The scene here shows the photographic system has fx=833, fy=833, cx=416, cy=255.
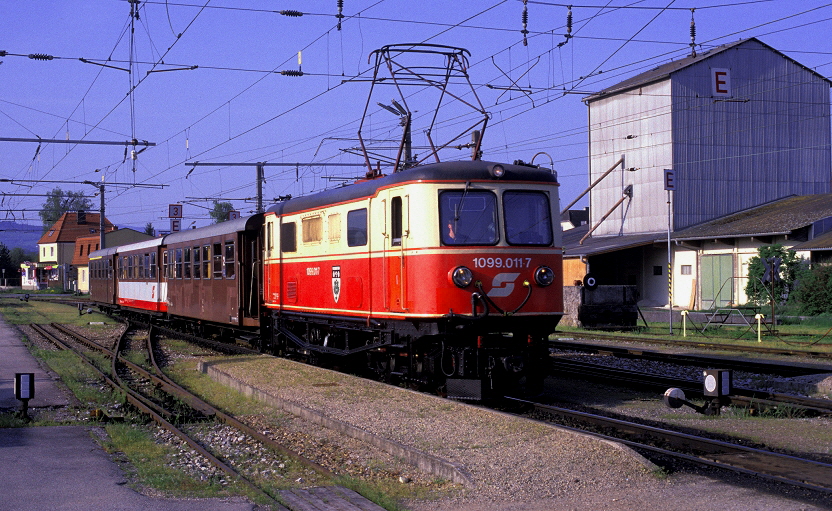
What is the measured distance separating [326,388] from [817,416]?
6842mm

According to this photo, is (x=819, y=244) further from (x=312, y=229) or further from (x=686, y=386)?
(x=312, y=229)

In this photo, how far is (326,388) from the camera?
12.8 m

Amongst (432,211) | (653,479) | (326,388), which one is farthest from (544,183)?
(653,479)

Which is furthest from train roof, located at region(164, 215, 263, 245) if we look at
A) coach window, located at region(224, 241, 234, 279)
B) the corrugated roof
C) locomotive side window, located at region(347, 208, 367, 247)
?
the corrugated roof

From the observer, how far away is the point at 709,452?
27.7 feet

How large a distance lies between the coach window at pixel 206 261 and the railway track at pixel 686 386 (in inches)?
372

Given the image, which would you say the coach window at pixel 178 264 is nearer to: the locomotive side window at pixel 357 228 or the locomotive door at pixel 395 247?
the locomotive side window at pixel 357 228

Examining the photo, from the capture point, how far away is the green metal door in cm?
3422

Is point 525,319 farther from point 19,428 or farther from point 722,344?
point 722,344

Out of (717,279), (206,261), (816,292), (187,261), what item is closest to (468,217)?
(206,261)

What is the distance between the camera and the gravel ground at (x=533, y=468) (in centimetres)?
664

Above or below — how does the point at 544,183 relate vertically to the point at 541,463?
above

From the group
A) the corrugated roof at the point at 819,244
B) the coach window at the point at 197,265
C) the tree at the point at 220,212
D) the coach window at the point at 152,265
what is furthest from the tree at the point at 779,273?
the tree at the point at 220,212

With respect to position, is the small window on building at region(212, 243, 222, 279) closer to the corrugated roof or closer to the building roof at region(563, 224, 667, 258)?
the building roof at region(563, 224, 667, 258)
